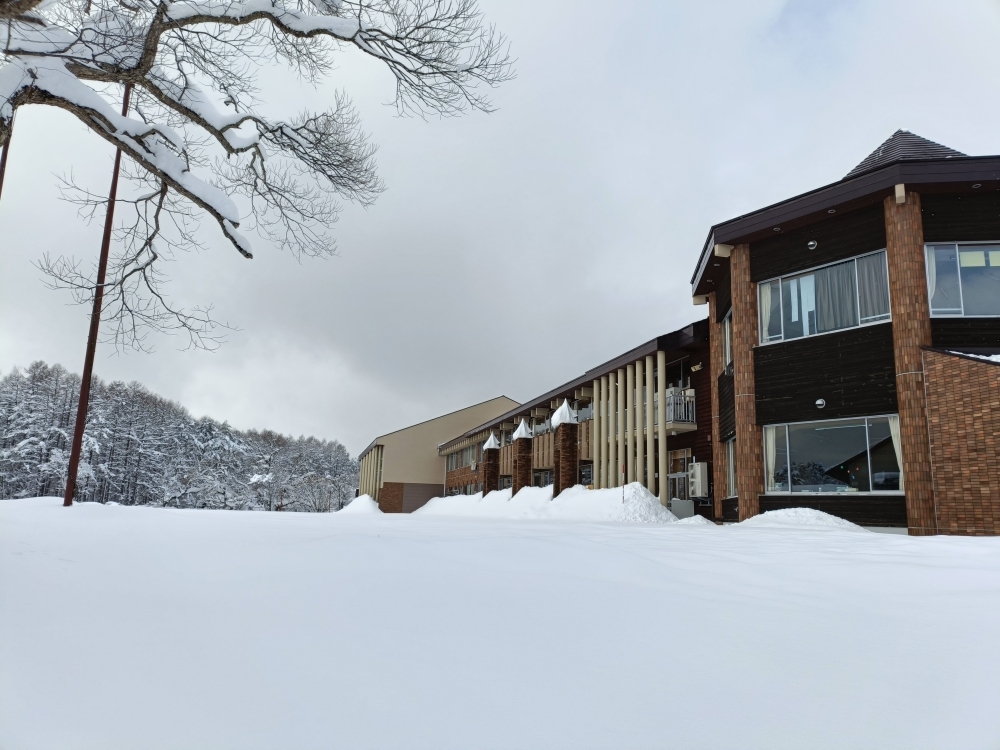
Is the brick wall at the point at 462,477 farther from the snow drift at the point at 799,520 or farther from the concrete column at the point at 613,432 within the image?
the snow drift at the point at 799,520

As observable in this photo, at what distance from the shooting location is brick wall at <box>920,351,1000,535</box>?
1127 cm

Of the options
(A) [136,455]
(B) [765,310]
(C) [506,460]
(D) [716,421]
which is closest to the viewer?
(B) [765,310]

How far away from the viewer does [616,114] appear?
16641mm

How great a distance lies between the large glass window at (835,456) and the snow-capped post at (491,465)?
22.7m

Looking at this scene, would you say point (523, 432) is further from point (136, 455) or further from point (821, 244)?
point (136, 455)

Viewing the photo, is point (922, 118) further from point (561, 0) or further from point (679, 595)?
point (679, 595)

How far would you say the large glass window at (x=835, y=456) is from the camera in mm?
13188

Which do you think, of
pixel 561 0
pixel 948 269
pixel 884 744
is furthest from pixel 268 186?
pixel 948 269

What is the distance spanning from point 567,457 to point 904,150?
15.9 meters

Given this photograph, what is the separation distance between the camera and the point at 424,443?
51156 millimetres

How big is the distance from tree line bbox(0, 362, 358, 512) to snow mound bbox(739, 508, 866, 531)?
42033 millimetres

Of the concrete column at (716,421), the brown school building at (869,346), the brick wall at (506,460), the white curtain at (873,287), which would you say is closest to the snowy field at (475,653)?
the brown school building at (869,346)

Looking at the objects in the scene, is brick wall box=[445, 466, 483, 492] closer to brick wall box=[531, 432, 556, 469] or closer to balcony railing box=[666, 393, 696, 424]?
brick wall box=[531, 432, 556, 469]

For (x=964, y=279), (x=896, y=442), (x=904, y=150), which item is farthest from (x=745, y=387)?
(x=904, y=150)
